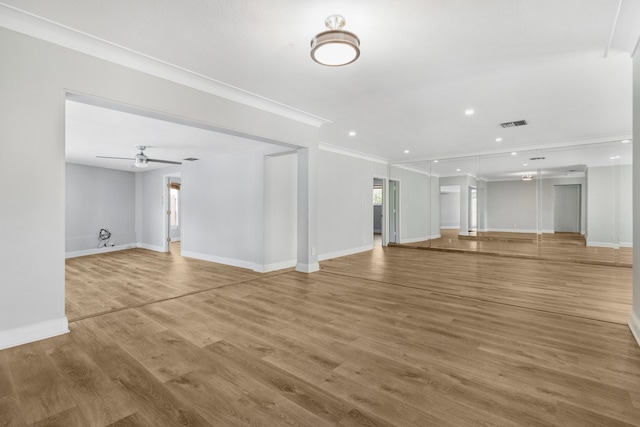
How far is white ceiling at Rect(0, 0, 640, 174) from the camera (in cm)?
228

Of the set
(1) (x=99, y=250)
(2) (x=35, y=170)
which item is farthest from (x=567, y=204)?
(1) (x=99, y=250)

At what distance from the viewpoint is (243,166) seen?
6.30 metres

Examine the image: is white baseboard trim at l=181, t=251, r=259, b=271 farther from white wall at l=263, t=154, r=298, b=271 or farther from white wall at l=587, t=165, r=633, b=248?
white wall at l=587, t=165, r=633, b=248

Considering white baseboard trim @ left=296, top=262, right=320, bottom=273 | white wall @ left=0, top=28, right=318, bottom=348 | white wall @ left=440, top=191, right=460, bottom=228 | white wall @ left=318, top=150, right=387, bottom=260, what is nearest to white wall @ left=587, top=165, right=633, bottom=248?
white wall @ left=440, top=191, right=460, bottom=228

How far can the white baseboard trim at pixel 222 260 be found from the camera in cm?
604

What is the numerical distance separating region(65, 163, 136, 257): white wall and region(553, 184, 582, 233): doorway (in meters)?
12.1

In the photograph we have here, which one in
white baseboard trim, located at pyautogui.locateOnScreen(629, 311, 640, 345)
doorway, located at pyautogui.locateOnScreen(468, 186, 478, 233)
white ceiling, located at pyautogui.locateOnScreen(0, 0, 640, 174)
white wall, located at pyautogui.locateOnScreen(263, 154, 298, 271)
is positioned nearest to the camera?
white ceiling, located at pyautogui.locateOnScreen(0, 0, 640, 174)

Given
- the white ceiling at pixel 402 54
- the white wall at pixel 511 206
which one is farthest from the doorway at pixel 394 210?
the white ceiling at pixel 402 54

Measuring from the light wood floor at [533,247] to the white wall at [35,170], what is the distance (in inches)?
315

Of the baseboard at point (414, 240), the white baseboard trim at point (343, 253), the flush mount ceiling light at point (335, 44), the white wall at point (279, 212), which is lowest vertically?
the white baseboard trim at point (343, 253)

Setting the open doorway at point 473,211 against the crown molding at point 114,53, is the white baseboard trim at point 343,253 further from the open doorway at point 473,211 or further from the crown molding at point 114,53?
the crown molding at point 114,53

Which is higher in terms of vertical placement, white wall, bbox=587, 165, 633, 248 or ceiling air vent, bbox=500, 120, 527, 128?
ceiling air vent, bbox=500, 120, 527, 128

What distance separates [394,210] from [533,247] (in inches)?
144

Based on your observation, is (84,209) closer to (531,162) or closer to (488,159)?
(488,159)
